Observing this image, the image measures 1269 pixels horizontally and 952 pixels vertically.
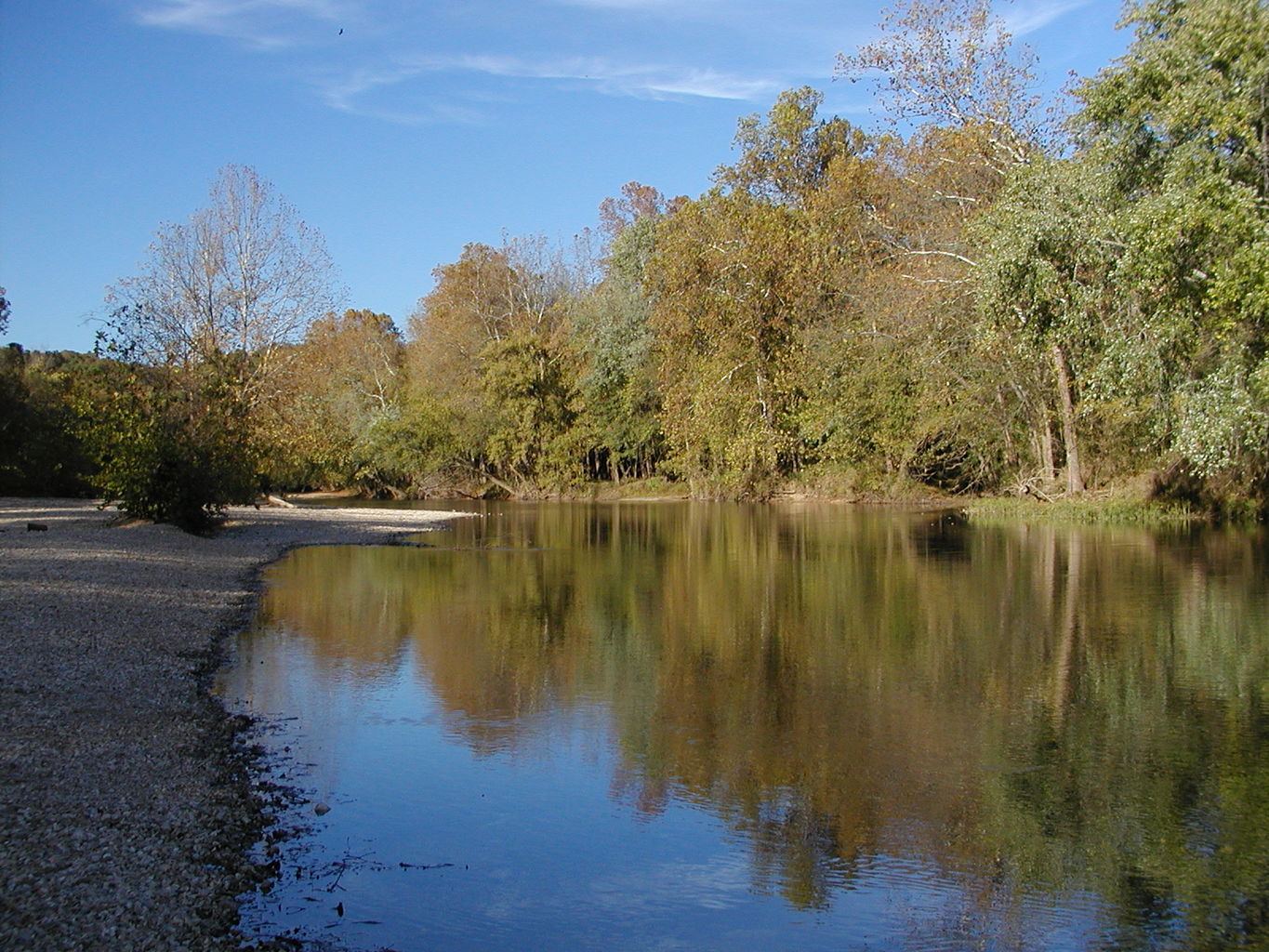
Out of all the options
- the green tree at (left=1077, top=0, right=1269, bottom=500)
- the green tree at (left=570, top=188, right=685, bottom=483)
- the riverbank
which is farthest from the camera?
the green tree at (left=570, top=188, right=685, bottom=483)

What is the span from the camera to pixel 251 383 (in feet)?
89.3

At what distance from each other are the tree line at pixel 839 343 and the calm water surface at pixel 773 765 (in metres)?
5.44

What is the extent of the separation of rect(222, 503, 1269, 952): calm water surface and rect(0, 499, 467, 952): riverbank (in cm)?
39

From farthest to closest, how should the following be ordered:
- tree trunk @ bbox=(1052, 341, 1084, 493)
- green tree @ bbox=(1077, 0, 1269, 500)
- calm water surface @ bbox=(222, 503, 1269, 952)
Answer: tree trunk @ bbox=(1052, 341, 1084, 493) → green tree @ bbox=(1077, 0, 1269, 500) → calm water surface @ bbox=(222, 503, 1269, 952)

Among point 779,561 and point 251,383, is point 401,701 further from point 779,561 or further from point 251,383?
point 251,383

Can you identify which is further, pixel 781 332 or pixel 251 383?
pixel 781 332

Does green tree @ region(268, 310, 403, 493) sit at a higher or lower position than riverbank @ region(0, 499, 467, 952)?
higher

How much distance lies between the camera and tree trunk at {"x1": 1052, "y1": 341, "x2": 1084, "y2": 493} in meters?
29.7

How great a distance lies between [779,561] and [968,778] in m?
14.2

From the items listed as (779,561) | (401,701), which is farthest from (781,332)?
(401,701)

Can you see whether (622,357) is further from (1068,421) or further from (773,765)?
(773,765)

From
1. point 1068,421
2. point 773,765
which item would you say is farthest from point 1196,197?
point 1068,421

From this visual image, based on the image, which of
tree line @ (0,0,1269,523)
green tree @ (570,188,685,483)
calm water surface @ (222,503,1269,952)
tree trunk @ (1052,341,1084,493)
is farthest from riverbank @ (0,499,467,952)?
green tree @ (570,188,685,483)

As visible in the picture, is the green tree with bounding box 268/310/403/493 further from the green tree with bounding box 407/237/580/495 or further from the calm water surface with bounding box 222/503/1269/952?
the calm water surface with bounding box 222/503/1269/952
